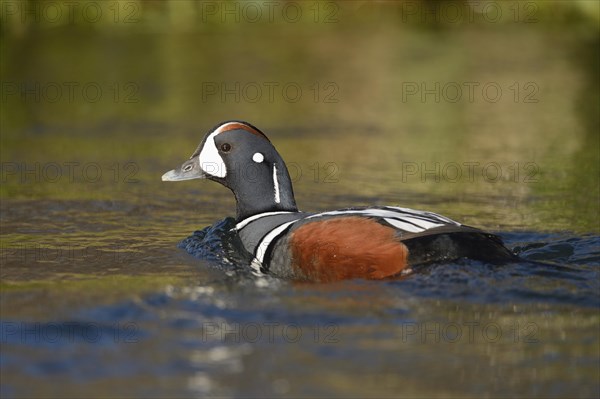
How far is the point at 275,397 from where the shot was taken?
17.4 feet

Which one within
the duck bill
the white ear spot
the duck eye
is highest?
the duck eye

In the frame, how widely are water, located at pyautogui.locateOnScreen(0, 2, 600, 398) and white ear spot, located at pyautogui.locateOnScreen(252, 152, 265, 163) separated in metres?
0.92

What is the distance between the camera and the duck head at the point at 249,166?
837 centimetres

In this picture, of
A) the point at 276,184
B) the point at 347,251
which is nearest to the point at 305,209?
the point at 276,184

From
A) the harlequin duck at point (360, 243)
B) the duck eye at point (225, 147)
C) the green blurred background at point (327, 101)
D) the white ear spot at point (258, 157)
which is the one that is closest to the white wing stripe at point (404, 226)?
the harlequin duck at point (360, 243)

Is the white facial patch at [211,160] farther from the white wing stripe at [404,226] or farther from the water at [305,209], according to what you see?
the white wing stripe at [404,226]

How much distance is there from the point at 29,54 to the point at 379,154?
36.9 feet

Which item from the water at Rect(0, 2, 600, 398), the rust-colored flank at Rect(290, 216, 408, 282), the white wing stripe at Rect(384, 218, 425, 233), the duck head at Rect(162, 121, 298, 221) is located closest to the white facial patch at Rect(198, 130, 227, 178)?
the duck head at Rect(162, 121, 298, 221)

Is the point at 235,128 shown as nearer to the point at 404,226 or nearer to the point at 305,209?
the point at 404,226

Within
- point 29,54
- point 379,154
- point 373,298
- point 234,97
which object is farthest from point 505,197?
point 29,54

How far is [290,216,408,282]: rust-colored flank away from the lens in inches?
281

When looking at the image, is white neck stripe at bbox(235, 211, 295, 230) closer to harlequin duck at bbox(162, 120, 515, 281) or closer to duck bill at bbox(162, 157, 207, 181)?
harlequin duck at bbox(162, 120, 515, 281)

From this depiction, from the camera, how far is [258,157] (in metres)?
8.35

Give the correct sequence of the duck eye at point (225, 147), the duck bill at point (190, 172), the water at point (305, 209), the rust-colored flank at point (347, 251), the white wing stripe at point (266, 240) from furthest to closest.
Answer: the duck bill at point (190, 172) → the duck eye at point (225, 147) → the white wing stripe at point (266, 240) → the rust-colored flank at point (347, 251) → the water at point (305, 209)
